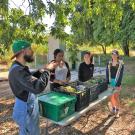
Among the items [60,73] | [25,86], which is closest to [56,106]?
[25,86]

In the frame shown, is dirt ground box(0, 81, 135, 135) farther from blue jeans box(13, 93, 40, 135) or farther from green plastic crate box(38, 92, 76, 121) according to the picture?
blue jeans box(13, 93, 40, 135)

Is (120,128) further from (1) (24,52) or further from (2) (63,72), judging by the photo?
(1) (24,52)

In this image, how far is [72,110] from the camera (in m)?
4.82

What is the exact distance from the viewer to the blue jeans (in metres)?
4.19

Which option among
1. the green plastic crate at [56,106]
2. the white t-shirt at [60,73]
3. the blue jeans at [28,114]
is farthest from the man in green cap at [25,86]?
the white t-shirt at [60,73]

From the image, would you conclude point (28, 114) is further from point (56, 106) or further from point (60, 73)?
point (60, 73)

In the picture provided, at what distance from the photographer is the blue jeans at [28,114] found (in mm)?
4188

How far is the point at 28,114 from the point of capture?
4.23m

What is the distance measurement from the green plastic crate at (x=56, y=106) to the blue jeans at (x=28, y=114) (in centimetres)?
23

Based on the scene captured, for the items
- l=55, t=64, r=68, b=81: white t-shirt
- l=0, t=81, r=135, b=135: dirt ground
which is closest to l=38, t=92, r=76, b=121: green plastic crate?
l=55, t=64, r=68, b=81: white t-shirt

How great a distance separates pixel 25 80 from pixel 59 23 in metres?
3.81

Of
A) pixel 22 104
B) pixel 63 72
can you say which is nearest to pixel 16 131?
pixel 63 72

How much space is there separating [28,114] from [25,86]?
548 mm

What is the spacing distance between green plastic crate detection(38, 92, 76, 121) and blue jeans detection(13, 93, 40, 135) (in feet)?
0.76
